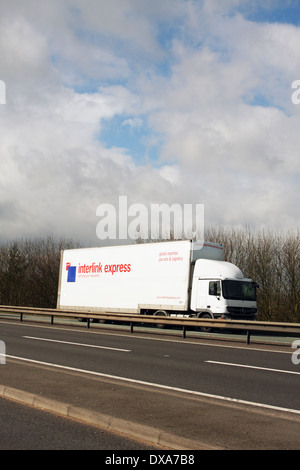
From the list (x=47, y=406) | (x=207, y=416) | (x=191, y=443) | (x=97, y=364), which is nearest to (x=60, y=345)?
(x=97, y=364)

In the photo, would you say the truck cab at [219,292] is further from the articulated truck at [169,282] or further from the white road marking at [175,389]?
the white road marking at [175,389]

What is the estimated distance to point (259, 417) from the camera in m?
6.40

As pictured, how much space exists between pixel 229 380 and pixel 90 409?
412cm

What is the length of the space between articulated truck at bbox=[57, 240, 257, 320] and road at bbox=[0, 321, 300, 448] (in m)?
6.68

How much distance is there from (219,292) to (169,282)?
2.57 meters

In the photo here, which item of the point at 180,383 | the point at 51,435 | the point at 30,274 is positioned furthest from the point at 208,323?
the point at 30,274

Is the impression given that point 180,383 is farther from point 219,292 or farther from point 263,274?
point 263,274

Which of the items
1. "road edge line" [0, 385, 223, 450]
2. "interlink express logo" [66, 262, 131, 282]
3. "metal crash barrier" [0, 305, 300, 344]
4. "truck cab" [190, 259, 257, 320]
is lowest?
"road edge line" [0, 385, 223, 450]

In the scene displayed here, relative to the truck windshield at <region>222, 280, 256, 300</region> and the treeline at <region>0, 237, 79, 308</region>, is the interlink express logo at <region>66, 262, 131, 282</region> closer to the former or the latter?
the truck windshield at <region>222, 280, 256, 300</region>

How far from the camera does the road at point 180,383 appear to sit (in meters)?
5.78

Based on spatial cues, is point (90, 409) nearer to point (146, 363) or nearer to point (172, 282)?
point (146, 363)

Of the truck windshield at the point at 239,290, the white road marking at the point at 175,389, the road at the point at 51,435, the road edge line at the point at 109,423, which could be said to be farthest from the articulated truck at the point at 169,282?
the road at the point at 51,435

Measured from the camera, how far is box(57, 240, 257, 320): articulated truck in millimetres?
23000

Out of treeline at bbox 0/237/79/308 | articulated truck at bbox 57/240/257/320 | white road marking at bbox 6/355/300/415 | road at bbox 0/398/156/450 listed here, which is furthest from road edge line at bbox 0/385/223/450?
treeline at bbox 0/237/79/308
